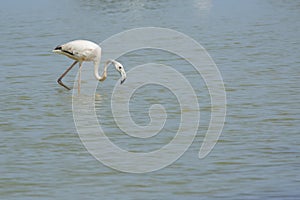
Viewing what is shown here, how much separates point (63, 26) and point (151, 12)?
13.7ft

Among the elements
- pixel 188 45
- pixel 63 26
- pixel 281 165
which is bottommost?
pixel 63 26

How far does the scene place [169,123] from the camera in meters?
10.2

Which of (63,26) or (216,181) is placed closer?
(216,181)

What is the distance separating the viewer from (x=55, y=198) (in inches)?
286

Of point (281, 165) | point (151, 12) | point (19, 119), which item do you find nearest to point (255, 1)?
point (151, 12)

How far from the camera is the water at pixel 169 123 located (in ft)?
24.8

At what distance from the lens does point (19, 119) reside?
1068cm

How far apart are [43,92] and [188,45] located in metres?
5.47

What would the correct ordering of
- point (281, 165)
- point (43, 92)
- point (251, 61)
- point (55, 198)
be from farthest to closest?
point (251, 61)
point (43, 92)
point (281, 165)
point (55, 198)

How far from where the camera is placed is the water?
24.8 feet

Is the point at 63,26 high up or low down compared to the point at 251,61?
down

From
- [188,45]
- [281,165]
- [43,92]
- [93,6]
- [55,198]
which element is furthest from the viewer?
[93,6]

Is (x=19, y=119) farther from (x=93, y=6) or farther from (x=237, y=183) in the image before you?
(x=93, y=6)

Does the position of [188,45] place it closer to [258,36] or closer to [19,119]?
[258,36]
